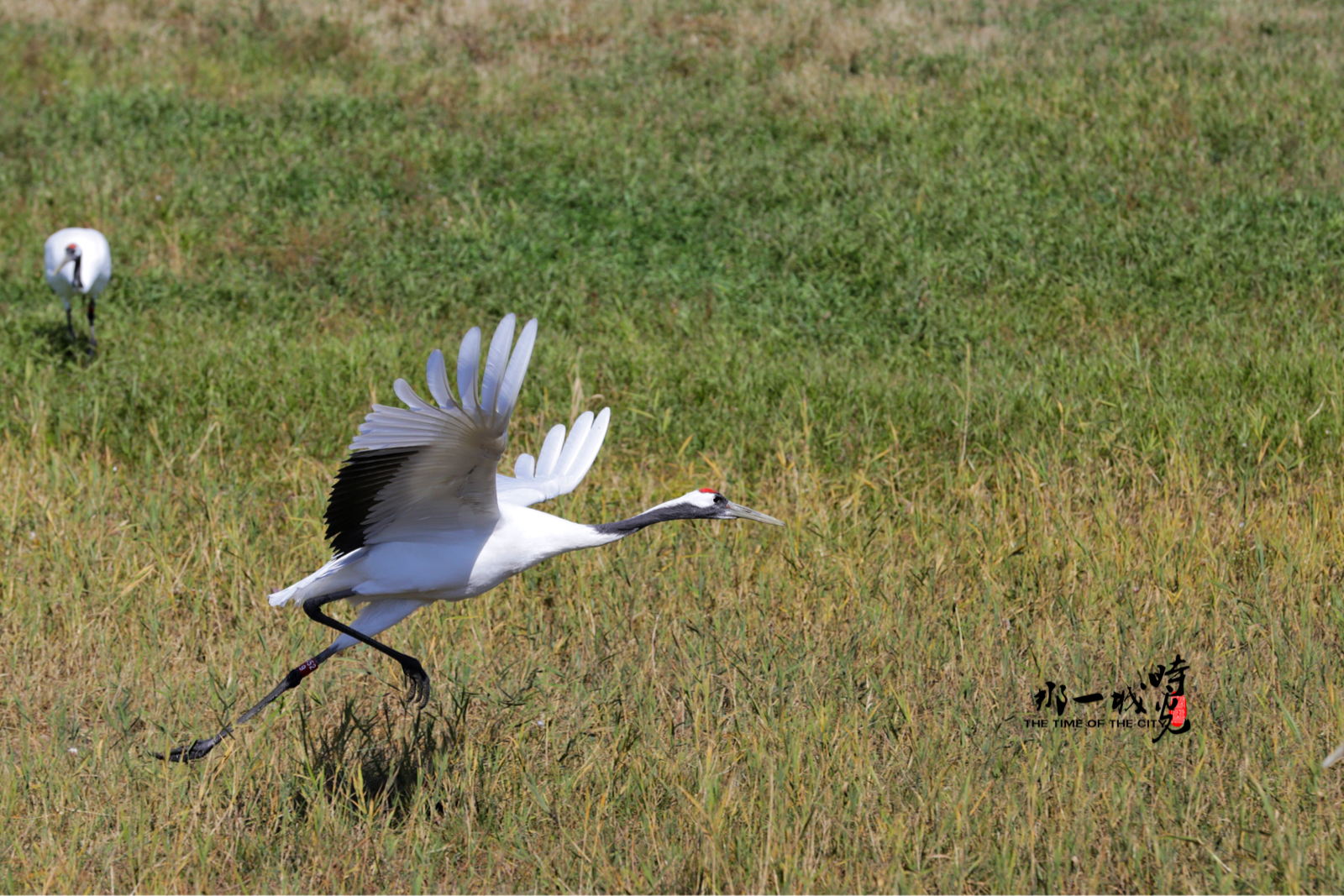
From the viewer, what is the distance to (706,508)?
11.5ft

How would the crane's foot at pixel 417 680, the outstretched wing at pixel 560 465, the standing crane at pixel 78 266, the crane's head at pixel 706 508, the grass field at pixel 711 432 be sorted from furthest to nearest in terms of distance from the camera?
1. the standing crane at pixel 78 266
2. the outstretched wing at pixel 560 465
3. the crane's head at pixel 706 508
4. the crane's foot at pixel 417 680
5. the grass field at pixel 711 432

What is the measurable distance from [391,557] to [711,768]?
3.52ft

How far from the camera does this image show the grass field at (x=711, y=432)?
3023 mm

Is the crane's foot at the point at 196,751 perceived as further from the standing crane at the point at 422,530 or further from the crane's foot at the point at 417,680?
the crane's foot at the point at 417,680

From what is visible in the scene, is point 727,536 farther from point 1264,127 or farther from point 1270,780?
point 1264,127

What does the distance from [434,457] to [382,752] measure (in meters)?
0.98

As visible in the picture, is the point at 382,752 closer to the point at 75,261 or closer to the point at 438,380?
the point at 438,380

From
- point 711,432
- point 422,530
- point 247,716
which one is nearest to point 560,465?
point 422,530

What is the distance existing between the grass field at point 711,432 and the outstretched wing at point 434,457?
542mm

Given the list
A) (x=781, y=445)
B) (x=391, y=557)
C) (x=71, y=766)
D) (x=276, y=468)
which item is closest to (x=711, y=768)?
(x=391, y=557)

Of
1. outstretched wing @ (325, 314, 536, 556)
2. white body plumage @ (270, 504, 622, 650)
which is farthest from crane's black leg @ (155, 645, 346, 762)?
outstretched wing @ (325, 314, 536, 556)

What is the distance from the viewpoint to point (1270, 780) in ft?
9.80

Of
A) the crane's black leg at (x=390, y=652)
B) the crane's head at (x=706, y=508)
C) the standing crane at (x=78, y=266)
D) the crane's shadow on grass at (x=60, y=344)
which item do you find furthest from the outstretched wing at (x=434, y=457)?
the standing crane at (x=78, y=266)

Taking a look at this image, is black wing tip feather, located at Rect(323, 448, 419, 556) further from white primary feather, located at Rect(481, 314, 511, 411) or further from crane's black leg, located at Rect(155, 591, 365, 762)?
white primary feather, located at Rect(481, 314, 511, 411)
